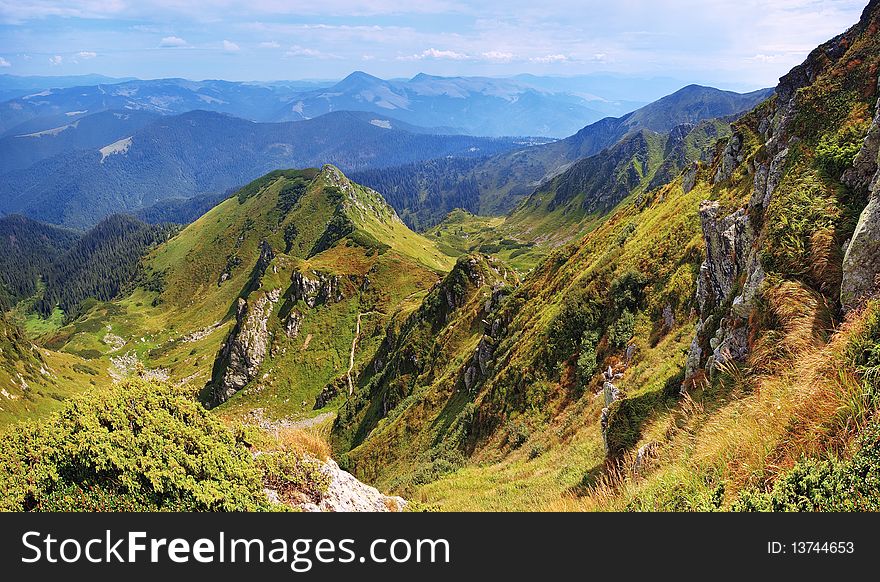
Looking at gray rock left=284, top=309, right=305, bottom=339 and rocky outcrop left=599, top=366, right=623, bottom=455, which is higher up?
rocky outcrop left=599, top=366, right=623, bottom=455

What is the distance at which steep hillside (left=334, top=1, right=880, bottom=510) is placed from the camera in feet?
25.8

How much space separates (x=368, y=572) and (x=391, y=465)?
41.4 meters

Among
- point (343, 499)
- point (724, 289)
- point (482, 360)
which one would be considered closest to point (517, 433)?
point (724, 289)

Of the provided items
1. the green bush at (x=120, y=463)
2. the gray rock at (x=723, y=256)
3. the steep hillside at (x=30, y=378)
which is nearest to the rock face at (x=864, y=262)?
the gray rock at (x=723, y=256)

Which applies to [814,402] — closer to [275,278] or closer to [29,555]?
[29,555]

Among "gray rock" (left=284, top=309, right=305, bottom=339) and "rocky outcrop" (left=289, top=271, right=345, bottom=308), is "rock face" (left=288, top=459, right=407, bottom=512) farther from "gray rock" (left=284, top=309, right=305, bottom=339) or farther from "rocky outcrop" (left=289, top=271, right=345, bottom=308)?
"rocky outcrop" (left=289, top=271, right=345, bottom=308)

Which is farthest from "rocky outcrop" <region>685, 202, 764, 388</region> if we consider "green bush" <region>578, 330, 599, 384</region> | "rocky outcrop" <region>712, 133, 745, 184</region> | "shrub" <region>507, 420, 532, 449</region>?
"rocky outcrop" <region>712, 133, 745, 184</region>

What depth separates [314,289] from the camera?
13925 centimetres

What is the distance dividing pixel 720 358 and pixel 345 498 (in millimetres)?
11663

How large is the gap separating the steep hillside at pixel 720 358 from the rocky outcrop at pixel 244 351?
3533 inches

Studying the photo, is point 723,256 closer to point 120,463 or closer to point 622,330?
point 622,330

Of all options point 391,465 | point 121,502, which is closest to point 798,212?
point 121,502

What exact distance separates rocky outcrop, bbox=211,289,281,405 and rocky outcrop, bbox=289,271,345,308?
10710 mm

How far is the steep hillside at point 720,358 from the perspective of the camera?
25.8 feet
